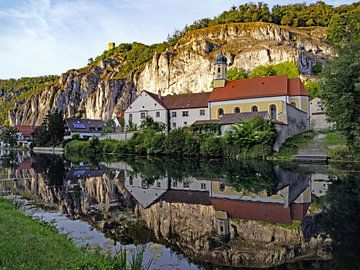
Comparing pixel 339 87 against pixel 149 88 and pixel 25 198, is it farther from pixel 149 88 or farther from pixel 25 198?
pixel 149 88

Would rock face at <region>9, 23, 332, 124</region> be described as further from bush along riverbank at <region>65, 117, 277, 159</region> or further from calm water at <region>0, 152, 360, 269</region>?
calm water at <region>0, 152, 360, 269</region>

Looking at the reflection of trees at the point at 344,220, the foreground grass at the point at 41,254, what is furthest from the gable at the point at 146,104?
the foreground grass at the point at 41,254

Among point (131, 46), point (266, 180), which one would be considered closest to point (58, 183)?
point (266, 180)

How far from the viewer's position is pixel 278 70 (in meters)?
81.1

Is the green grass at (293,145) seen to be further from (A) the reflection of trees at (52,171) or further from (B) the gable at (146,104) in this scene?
(B) the gable at (146,104)

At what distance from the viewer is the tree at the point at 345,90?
30048mm

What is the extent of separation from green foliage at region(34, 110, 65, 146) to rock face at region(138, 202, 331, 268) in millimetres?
62354

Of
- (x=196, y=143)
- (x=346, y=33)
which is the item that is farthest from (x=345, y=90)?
(x=196, y=143)

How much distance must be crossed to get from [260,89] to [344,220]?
40426 mm

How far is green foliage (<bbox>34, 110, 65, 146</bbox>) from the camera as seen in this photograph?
230 feet

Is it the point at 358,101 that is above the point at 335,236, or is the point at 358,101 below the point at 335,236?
above

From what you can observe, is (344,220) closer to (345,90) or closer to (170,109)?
(345,90)

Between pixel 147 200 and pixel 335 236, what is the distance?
26.8 feet

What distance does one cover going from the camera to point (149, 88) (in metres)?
115
